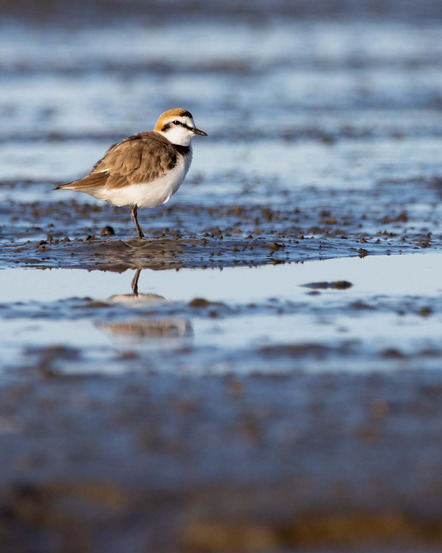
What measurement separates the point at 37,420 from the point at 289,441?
1420 mm

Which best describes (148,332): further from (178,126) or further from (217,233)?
(178,126)

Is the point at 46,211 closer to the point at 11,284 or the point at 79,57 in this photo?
the point at 11,284

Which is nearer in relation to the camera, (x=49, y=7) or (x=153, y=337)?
(x=153, y=337)

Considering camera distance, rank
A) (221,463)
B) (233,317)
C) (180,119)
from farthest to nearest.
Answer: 1. (180,119)
2. (233,317)
3. (221,463)

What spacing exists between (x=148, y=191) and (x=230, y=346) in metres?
4.08

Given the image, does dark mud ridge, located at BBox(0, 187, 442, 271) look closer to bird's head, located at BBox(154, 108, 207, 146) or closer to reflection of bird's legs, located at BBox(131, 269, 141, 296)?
reflection of bird's legs, located at BBox(131, 269, 141, 296)

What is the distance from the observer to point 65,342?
7.36 meters

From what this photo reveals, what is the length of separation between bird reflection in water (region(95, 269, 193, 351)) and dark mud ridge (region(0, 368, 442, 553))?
0.74 m

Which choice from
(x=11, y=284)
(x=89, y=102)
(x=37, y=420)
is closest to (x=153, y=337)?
(x=37, y=420)

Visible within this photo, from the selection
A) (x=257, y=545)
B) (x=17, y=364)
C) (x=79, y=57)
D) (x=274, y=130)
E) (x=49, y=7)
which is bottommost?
(x=257, y=545)

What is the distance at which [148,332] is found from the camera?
761 centimetres

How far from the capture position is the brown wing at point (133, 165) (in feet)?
35.9

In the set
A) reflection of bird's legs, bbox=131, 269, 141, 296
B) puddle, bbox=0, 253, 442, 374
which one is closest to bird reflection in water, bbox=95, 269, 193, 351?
puddle, bbox=0, 253, 442, 374

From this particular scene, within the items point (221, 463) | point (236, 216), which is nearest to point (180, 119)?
point (236, 216)
